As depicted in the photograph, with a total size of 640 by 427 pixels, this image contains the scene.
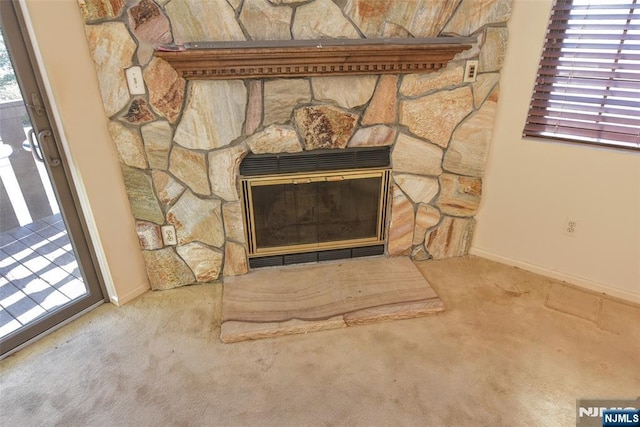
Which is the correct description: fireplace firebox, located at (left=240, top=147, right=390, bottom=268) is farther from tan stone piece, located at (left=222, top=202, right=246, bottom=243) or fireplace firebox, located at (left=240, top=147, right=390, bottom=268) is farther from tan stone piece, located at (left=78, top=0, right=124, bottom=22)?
tan stone piece, located at (left=78, top=0, right=124, bottom=22)

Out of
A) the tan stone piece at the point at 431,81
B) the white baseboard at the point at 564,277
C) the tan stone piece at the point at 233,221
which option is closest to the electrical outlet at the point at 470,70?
the tan stone piece at the point at 431,81

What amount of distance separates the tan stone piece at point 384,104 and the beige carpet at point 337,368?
1147 millimetres

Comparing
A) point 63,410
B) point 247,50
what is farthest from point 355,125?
point 63,410

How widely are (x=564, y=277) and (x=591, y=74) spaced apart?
1207 mm

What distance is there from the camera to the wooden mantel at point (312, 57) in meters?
1.81

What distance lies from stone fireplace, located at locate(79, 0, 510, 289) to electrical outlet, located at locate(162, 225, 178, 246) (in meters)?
0.03

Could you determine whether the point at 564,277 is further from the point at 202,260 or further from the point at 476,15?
the point at 202,260

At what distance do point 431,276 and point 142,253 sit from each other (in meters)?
1.80

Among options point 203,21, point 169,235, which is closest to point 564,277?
point 169,235

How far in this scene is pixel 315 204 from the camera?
2.41 m

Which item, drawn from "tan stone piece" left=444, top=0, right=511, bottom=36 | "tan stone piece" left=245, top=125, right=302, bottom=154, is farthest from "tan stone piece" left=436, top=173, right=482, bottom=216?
"tan stone piece" left=245, top=125, right=302, bottom=154

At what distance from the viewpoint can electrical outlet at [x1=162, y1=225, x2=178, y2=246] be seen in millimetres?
2238

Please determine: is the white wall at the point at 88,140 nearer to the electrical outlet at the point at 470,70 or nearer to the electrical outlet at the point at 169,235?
the electrical outlet at the point at 169,235

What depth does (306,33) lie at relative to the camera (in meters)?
1.96
